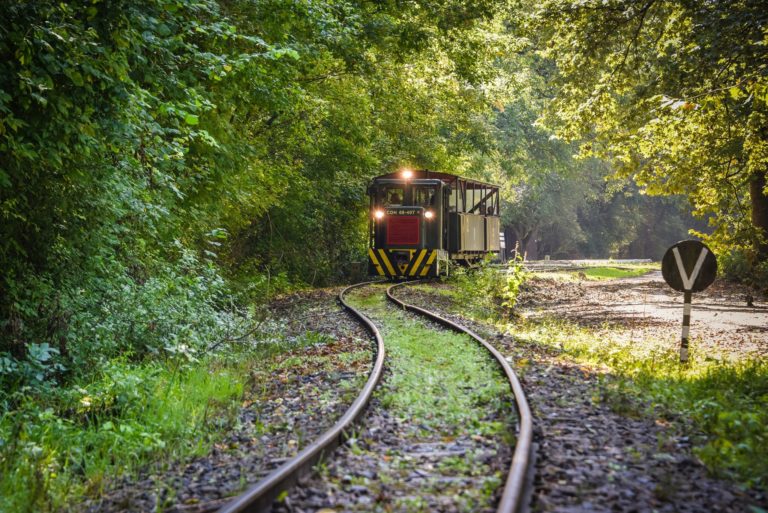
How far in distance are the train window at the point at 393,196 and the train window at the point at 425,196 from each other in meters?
0.52

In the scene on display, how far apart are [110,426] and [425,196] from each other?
60.8 ft

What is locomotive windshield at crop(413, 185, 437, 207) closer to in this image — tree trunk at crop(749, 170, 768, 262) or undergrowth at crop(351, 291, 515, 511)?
tree trunk at crop(749, 170, 768, 262)

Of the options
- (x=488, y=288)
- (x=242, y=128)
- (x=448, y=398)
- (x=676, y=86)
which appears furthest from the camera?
(x=488, y=288)

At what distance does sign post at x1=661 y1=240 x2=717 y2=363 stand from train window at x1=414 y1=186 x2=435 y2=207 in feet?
46.9

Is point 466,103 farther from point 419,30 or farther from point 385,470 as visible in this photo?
point 385,470

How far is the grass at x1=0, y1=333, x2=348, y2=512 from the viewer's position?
494 cm

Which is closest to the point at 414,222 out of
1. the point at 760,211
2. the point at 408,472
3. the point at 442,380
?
the point at 760,211

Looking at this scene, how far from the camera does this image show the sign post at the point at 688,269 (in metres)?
9.68

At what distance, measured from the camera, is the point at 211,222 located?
1465 centimetres

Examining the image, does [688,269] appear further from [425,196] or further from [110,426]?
[425,196]

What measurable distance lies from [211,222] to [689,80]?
9.82 meters

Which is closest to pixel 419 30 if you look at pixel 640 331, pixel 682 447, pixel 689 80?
pixel 689 80

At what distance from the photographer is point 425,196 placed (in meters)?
24.0

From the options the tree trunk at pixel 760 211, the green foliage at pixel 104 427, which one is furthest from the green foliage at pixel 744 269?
the green foliage at pixel 104 427
